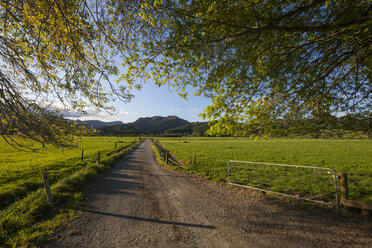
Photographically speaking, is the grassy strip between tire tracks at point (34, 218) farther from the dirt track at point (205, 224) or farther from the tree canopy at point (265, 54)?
the tree canopy at point (265, 54)

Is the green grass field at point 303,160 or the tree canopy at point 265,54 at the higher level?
the tree canopy at point 265,54

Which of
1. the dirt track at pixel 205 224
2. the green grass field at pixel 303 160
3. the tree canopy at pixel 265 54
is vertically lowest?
the green grass field at pixel 303 160

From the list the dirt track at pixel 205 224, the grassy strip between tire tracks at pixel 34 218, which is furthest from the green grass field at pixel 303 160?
the grassy strip between tire tracks at pixel 34 218

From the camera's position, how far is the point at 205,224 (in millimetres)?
4281

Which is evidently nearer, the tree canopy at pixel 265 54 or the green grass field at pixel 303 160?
the tree canopy at pixel 265 54

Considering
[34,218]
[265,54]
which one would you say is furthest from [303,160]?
[34,218]

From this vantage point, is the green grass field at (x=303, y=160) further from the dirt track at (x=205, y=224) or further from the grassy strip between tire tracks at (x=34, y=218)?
the grassy strip between tire tracks at (x=34, y=218)

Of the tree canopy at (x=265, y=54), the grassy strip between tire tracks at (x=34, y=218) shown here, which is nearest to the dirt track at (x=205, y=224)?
the grassy strip between tire tracks at (x=34, y=218)

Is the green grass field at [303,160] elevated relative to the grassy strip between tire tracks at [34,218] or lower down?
lower down

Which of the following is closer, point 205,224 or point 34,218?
point 205,224

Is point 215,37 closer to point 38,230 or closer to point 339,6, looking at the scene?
point 339,6

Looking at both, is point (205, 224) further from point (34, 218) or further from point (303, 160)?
point (303, 160)

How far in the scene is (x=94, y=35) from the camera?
4223 millimetres

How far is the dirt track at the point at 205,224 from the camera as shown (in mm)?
3555
